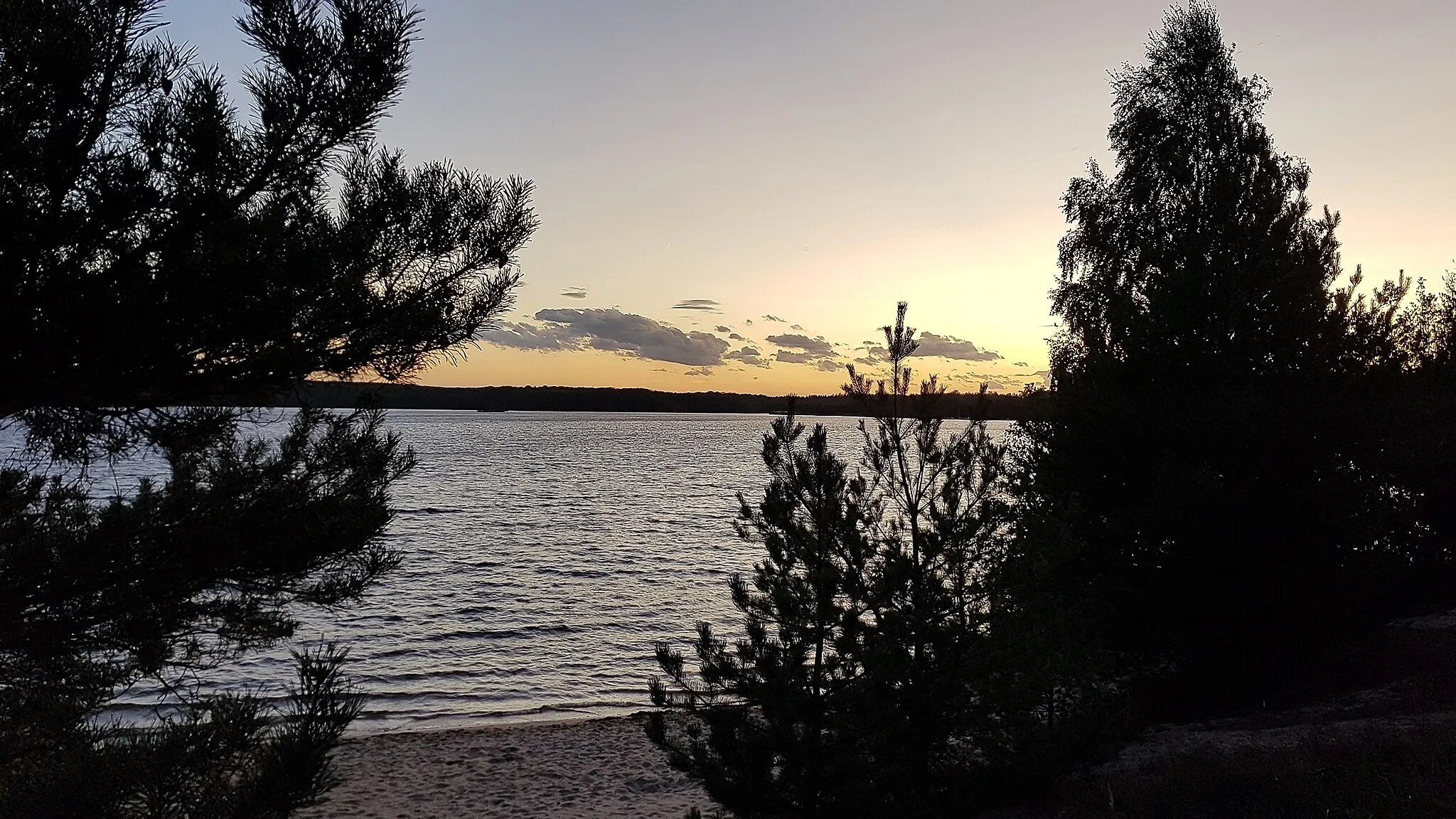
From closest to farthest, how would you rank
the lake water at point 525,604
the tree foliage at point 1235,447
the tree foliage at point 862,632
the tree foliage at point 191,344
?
1. the tree foliage at point 191,344
2. the tree foliage at point 862,632
3. the tree foliage at point 1235,447
4. the lake water at point 525,604

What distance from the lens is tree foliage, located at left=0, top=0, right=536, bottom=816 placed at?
14.3 feet

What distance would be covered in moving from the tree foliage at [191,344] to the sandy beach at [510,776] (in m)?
5.62

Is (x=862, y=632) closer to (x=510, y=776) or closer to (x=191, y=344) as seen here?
(x=191, y=344)

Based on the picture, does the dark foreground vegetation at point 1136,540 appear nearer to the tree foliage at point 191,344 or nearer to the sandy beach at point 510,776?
the sandy beach at point 510,776

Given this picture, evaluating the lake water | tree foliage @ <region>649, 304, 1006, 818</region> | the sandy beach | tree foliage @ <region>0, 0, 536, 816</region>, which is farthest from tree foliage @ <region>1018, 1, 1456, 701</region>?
the lake water

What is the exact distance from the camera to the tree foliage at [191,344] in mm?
4371

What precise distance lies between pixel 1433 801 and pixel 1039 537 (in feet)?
11.6

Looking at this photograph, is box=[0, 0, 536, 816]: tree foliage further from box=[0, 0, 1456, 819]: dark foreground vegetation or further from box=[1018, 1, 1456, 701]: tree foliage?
box=[1018, 1, 1456, 701]: tree foliage

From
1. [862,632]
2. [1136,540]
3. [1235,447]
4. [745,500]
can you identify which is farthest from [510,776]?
[1235,447]

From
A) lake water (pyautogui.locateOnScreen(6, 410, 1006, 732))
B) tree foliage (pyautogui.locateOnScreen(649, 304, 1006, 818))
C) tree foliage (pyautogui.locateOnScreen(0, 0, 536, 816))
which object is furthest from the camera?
lake water (pyautogui.locateOnScreen(6, 410, 1006, 732))

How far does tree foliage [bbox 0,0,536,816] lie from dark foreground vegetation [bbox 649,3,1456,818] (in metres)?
3.16

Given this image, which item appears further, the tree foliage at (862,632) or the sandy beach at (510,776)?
the sandy beach at (510,776)

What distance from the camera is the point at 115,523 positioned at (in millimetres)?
5637

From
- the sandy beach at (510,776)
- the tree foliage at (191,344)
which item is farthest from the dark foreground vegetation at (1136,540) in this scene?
the tree foliage at (191,344)
